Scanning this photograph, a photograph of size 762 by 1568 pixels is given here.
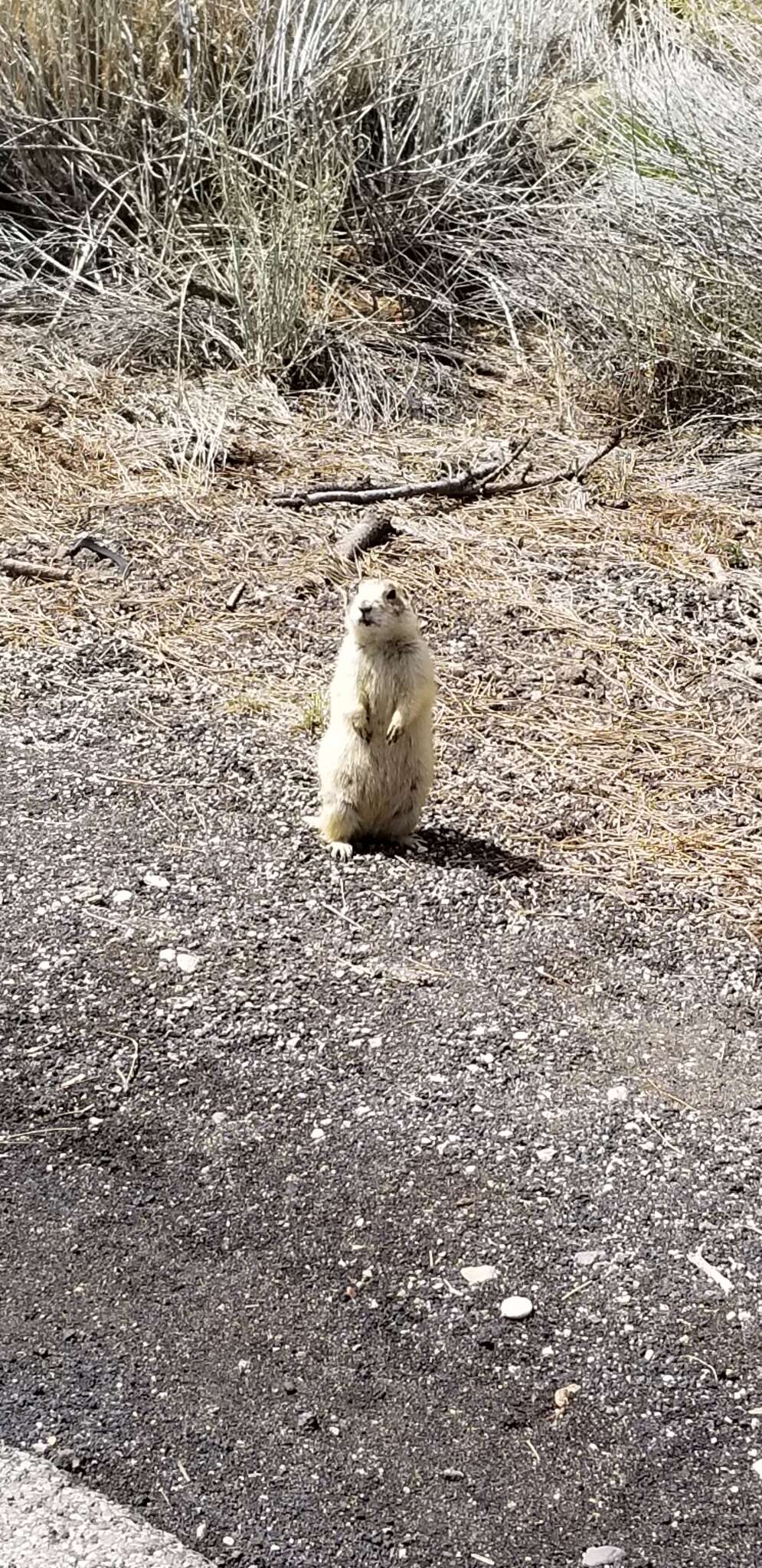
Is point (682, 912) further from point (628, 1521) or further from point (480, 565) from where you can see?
point (480, 565)

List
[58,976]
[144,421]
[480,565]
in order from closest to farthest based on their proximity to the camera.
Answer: [58,976] → [480,565] → [144,421]

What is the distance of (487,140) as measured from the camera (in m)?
9.01

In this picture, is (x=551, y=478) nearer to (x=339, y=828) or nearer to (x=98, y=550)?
(x=98, y=550)

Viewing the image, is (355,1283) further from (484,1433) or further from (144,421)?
(144,421)

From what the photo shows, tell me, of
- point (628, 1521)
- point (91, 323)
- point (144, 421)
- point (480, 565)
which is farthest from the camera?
point (91, 323)

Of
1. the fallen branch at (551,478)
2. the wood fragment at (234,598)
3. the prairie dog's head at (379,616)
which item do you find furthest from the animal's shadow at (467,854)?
the fallen branch at (551,478)

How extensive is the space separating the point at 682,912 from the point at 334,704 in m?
1.10

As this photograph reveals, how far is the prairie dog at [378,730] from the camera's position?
4.52 meters

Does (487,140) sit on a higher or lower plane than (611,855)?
higher

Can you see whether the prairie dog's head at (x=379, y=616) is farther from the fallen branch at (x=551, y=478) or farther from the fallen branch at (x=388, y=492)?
the fallen branch at (x=551, y=478)

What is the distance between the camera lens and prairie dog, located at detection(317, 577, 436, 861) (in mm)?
4520

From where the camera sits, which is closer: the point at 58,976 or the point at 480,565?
the point at 58,976

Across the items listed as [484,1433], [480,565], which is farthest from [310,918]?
[480,565]

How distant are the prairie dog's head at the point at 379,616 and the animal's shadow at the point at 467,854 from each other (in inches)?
22.4
